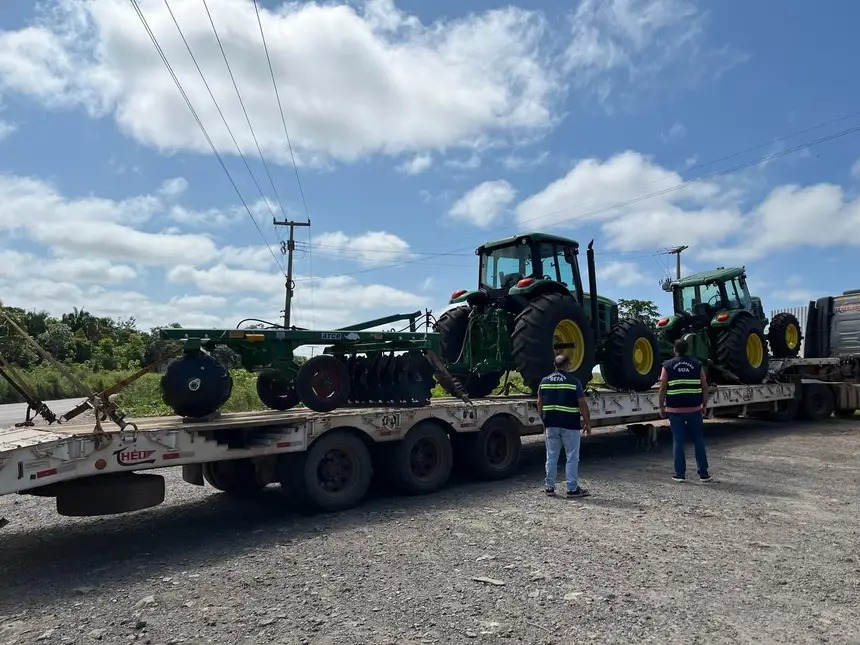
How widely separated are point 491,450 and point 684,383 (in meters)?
2.45

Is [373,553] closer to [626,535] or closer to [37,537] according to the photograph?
[626,535]

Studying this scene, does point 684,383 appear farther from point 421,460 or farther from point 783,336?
point 783,336

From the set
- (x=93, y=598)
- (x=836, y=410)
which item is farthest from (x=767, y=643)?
(x=836, y=410)

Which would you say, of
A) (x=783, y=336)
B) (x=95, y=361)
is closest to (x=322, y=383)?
(x=783, y=336)

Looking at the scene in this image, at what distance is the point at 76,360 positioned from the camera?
39438mm

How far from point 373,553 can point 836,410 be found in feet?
43.3

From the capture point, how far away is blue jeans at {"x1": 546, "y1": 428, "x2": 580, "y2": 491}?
730 cm

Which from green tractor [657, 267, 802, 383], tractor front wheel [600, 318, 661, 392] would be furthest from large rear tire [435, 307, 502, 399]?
green tractor [657, 267, 802, 383]

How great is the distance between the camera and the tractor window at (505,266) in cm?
995

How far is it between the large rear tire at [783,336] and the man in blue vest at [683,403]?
7642 mm

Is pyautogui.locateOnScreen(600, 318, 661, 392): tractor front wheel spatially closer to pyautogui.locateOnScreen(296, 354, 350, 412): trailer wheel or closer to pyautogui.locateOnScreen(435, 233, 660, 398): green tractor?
pyautogui.locateOnScreen(435, 233, 660, 398): green tractor

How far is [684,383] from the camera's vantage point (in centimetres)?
840

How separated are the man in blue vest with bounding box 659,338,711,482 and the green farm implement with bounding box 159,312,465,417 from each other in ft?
8.40

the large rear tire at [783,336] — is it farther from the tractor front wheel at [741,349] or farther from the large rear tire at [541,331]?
the large rear tire at [541,331]
